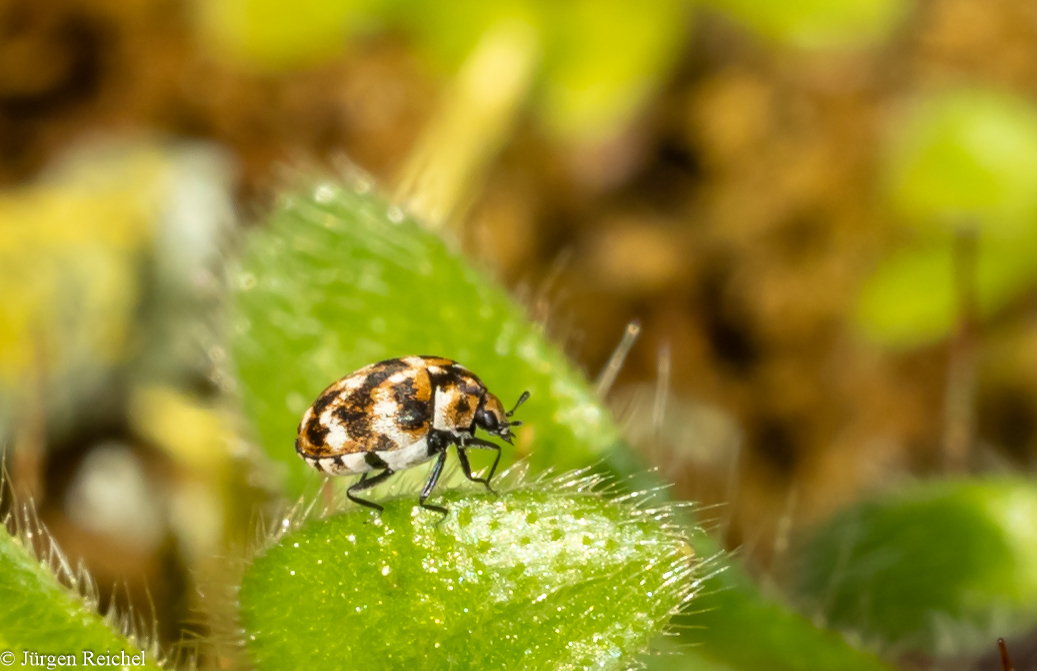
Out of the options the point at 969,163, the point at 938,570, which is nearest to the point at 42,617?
the point at 938,570

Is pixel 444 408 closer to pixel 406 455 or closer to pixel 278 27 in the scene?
pixel 406 455

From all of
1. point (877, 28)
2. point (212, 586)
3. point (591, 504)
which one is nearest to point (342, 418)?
point (212, 586)

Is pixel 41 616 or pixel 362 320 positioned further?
pixel 362 320

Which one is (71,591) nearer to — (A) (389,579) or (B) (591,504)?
(A) (389,579)

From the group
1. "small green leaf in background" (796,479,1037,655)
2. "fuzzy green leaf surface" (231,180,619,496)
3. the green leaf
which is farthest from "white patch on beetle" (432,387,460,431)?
"small green leaf in background" (796,479,1037,655)

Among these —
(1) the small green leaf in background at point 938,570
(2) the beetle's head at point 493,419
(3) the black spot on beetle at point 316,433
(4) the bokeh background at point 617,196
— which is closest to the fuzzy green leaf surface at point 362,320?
(2) the beetle's head at point 493,419

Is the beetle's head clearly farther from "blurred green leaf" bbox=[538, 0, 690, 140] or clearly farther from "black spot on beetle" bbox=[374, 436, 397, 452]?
"blurred green leaf" bbox=[538, 0, 690, 140]
